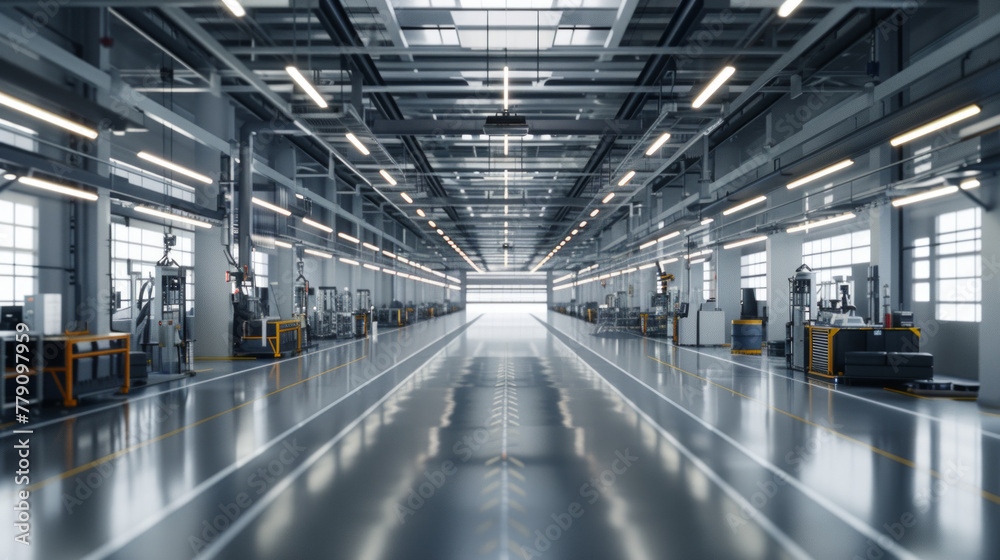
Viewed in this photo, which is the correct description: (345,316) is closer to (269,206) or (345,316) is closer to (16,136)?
(269,206)

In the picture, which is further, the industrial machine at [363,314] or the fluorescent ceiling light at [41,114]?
the industrial machine at [363,314]

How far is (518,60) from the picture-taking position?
447 inches

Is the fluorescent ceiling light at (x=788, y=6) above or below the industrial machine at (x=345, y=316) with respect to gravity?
above

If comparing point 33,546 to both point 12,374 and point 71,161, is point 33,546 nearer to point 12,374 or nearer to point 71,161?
point 12,374

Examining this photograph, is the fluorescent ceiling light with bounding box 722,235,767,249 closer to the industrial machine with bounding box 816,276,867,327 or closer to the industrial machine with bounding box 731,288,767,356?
the industrial machine with bounding box 731,288,767,356

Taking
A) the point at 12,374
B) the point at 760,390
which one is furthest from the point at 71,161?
the point at 760,390

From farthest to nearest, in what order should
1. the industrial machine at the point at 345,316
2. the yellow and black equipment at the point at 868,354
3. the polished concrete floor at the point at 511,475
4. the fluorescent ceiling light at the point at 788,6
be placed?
the industrial machine at the point at 345,316
the yellow and black equipment at the point at 868,354
the fluorescent ceiling light at the point at 788,6
the polished concrete floor at the point at 511,475

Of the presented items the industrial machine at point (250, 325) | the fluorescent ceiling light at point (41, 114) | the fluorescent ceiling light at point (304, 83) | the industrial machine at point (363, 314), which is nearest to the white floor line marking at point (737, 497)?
the fluorescent ceiling light at point (304, 83)

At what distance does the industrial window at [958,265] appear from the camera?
1182 centimetres

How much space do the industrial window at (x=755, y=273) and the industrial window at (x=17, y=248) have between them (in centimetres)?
2277

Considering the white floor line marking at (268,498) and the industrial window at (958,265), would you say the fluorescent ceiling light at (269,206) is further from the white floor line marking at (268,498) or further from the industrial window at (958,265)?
the industrial window at (958,265)

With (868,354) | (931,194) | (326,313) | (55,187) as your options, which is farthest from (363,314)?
(931,194)

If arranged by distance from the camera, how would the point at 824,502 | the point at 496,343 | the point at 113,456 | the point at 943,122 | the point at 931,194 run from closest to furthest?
the point at 824,502
the point at 113,456
the point at 943,122
the point at 931,194
the point at 496,343

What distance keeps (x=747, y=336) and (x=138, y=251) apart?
64.6ft
